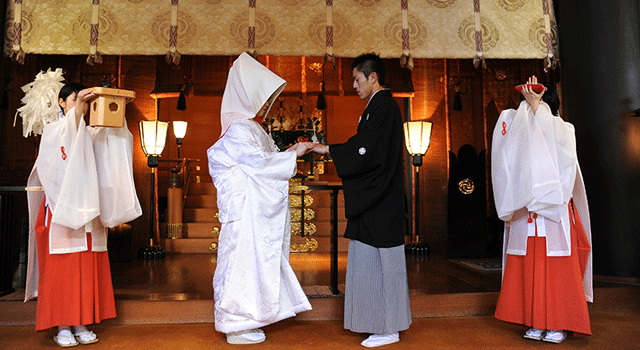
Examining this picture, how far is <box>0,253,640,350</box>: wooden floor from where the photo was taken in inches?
117

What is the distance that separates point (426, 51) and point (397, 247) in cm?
199

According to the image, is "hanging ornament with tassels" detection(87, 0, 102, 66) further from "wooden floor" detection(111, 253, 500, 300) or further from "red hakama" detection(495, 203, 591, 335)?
"red hakama" detection(495, 203, 591, 335)

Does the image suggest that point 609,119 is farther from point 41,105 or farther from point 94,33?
point 41,105

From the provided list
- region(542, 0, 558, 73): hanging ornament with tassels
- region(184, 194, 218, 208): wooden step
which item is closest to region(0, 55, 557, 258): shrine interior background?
region(184, 194, 218, 208): wooden step

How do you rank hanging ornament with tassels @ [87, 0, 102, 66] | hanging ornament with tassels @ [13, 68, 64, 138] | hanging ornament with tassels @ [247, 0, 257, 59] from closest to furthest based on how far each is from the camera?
hanging ornament with tassels @ [13, 68, 64, 138] < hanging ornament with tassels @ [87, 0, 102, 66] < hanging ornament with tassels @ [247, 0, 257, 59]

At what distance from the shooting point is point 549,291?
2957 millimetres

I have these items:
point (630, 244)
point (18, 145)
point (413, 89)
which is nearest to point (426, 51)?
point (630, 244)

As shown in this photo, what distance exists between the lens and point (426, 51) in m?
4.16

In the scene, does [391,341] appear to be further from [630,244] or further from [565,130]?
[630,244]

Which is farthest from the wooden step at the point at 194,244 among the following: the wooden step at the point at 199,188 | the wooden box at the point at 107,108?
the wooden box at the point at 107,108

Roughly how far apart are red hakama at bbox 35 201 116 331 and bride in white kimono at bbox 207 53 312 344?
2.55ft

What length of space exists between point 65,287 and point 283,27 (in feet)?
8.61

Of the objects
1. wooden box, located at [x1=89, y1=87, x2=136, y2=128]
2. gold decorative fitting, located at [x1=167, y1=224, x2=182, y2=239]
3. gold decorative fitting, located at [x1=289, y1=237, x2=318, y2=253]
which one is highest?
wooden box, located at [x1=89, y1=87, x2=136, y2=128]

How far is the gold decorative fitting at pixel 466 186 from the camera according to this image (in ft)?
20.8
